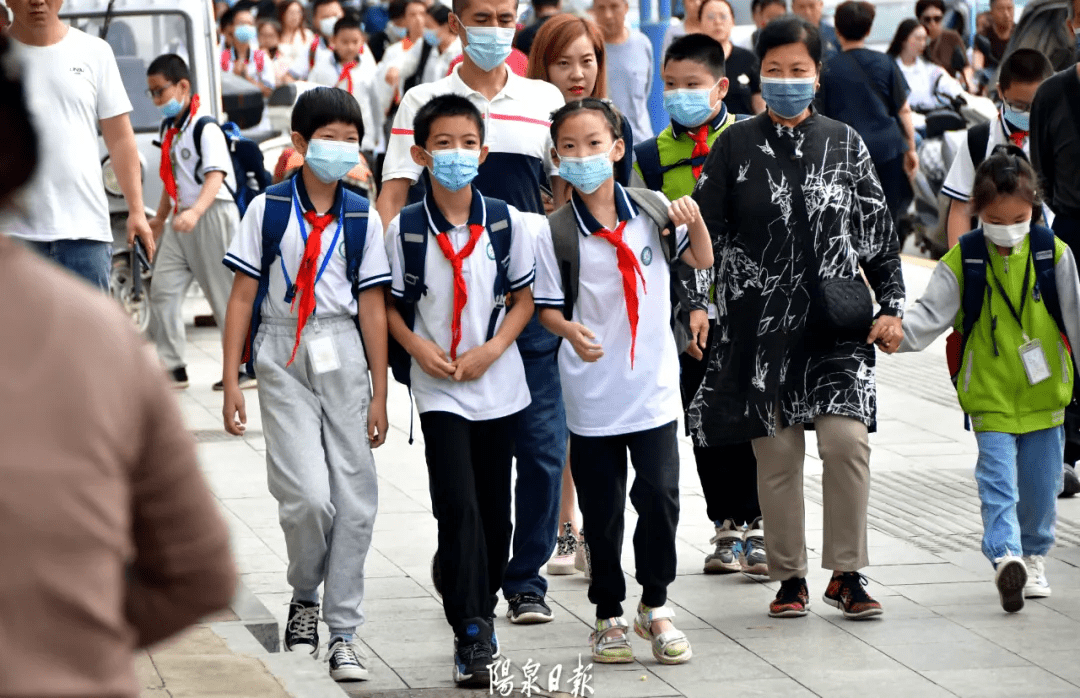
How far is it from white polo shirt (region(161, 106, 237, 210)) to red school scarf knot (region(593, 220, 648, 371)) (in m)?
5.35

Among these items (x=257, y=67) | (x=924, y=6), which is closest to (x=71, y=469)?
(x=924, y=6)

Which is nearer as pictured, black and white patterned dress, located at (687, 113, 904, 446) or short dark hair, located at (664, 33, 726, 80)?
black and white patterned dress, located at (687, 113, 904, 446)

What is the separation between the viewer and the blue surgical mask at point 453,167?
5500mm

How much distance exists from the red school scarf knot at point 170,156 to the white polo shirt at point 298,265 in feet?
17.4

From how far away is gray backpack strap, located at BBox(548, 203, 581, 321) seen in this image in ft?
18.3

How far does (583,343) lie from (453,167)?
2.17 ft

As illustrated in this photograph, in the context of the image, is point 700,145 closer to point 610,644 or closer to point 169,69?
point 610,644

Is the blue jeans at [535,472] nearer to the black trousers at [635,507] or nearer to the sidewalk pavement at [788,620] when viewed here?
the sidewalk pavement at [788,620]

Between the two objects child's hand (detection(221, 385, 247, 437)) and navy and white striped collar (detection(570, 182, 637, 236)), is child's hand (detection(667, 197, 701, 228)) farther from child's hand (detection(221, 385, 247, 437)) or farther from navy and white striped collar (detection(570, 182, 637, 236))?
child's hand (detection(221, 385, 247, 437))

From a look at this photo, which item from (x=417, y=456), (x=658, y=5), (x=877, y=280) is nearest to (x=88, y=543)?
(x=877, y=280)

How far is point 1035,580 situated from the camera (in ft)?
20.5

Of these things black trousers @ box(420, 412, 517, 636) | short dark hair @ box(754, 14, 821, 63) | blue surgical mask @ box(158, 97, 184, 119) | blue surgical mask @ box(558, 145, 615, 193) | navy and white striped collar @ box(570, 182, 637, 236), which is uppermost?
short dark hair @ box(754, 14, 821, 63)

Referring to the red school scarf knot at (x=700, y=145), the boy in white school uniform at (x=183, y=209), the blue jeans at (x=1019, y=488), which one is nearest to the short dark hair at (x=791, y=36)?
the red school scarf knot at (x=700, y=145)

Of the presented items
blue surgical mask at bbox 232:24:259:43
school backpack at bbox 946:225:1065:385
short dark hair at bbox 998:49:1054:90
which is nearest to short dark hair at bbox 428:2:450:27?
blue surgical mask at bbox 232:24:259:43
